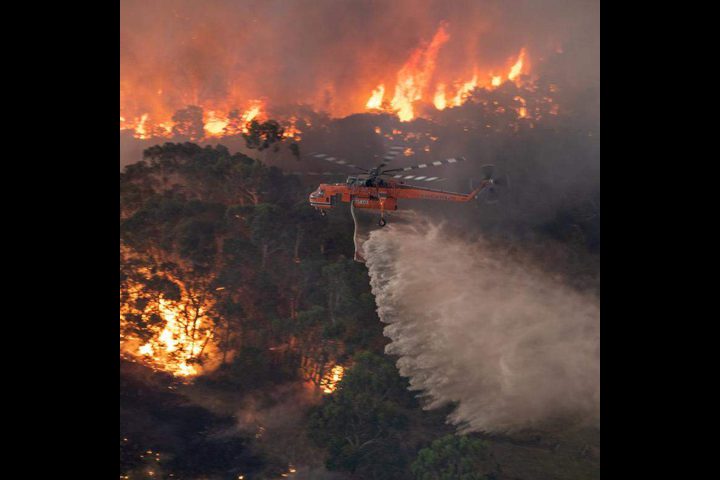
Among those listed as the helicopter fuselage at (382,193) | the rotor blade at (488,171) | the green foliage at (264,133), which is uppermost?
the green foliage at (264,133)

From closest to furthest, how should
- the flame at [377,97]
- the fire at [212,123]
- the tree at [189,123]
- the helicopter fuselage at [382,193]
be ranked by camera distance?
the helicopter fuselage at [382,193] < the flame at [377,97] < the fire at [212,123] < the tree at [189,123]

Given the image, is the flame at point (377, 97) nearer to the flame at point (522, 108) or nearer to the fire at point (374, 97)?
the fire at point (374, 97)

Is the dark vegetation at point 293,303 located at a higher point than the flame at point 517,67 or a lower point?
lower

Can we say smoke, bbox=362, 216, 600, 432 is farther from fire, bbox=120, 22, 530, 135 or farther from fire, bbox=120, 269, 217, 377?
fire, bbox=120, 269, 217, 377

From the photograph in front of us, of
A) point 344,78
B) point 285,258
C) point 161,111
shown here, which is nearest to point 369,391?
point 285,258

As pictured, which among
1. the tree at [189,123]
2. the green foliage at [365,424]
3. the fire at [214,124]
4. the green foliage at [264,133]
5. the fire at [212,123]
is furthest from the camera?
the tree at [189,123]

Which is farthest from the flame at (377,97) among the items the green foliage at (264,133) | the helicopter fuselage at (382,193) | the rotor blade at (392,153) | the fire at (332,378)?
the fire at (332,378)

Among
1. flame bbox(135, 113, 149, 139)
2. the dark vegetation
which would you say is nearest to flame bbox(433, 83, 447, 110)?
the dark vegetation

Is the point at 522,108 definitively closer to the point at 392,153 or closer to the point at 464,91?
the point at 464,91

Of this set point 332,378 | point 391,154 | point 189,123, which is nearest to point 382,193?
point 391,154
